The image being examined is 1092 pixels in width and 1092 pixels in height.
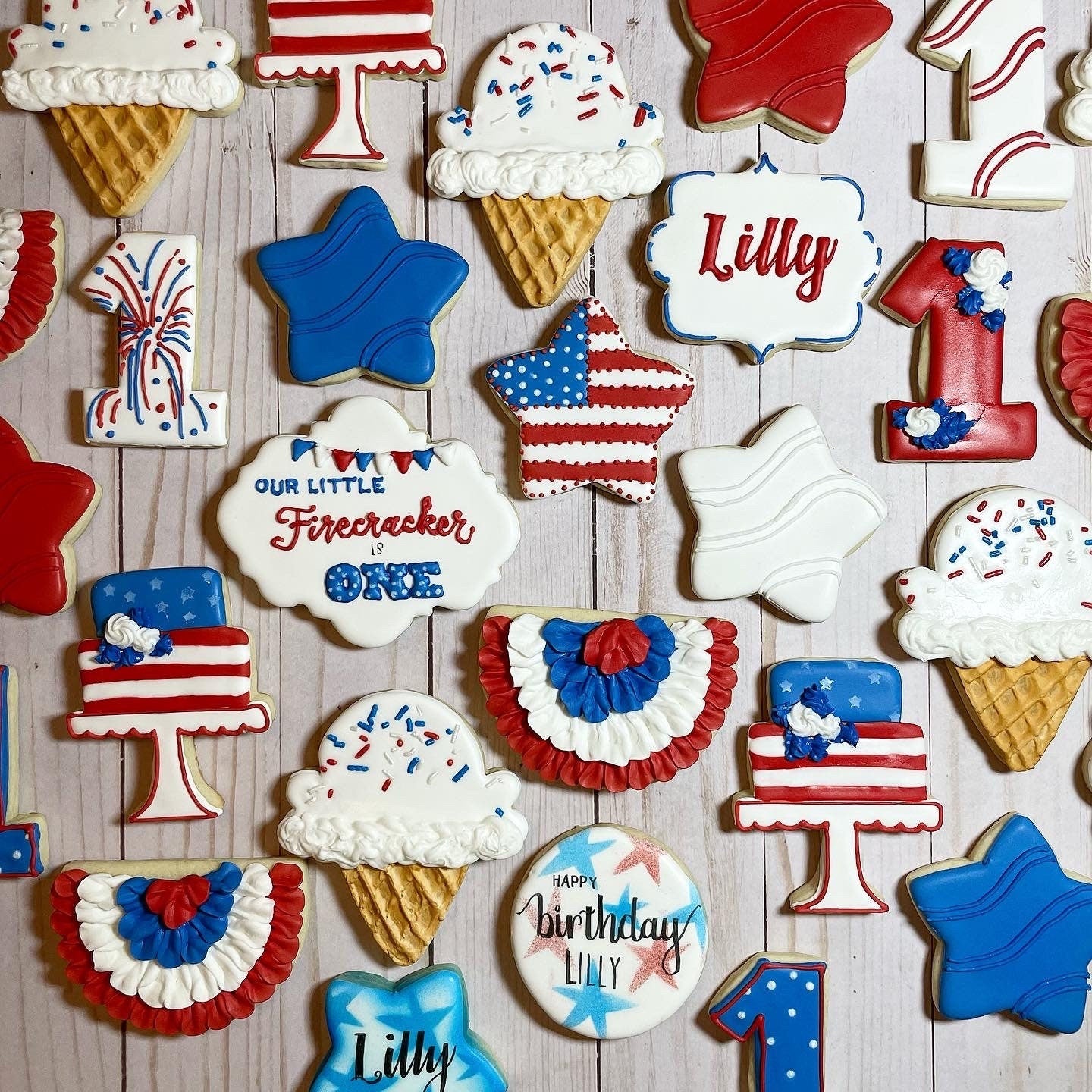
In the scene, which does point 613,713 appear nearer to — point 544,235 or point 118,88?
point 544,235

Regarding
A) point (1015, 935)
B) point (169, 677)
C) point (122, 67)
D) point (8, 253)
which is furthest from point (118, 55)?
point (1015, 935)

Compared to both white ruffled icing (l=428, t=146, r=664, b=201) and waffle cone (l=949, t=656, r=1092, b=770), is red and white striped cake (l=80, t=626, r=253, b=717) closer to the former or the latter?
white ruffled icing (l=428, t=146, r=664, b=201)

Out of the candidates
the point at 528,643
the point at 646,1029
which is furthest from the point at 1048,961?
the point at 528,643

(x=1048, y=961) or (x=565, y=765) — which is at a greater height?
(x=565, y=765)

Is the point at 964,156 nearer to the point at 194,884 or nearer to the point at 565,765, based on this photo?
the point at 565,765

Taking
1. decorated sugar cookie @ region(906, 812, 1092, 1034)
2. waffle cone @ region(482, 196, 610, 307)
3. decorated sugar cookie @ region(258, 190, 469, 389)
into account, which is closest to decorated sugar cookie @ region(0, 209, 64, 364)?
decorated sugar cookie @ region(258, 190, 469, 389)

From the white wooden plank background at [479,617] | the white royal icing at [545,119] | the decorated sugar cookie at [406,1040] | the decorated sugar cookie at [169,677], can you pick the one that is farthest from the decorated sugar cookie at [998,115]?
the decorated sugar cookie at [406,1040]
